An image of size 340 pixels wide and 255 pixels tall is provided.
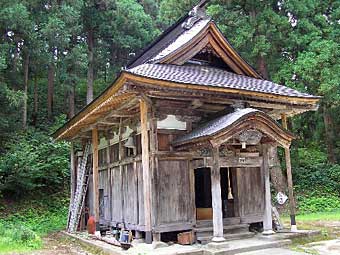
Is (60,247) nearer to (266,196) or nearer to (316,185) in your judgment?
(266,196)

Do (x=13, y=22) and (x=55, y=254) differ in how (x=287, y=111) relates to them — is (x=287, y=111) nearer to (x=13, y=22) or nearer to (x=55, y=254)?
(x=55, y=254)

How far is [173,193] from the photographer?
9.89m

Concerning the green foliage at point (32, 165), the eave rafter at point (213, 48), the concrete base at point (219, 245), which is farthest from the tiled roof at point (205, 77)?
the green foliage at point (32, 165)

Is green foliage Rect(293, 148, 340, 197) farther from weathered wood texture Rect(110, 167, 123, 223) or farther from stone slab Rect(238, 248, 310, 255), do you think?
stone slab Rect(238, 248, 310, 255)

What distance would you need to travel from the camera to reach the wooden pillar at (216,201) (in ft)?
28.5

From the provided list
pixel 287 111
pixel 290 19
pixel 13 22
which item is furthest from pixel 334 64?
pixel 13 22

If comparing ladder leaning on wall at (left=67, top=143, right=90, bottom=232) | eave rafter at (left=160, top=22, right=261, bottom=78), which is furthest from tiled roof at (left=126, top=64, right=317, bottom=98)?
ladder leaning on wall at (left=67, top=143, right=90, bottom=232)

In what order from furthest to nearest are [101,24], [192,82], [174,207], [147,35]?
[147,35] < [101,24] < [174,207] < [192,82]

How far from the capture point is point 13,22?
800 inches

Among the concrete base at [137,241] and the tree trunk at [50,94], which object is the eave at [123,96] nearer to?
the concrete base at [137,241]

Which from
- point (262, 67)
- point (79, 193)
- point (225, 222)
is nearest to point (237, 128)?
point (225, 222)

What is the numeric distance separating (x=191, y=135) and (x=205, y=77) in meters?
1.84

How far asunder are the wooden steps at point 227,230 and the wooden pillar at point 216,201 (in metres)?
1.14

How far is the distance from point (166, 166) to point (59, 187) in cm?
1217
